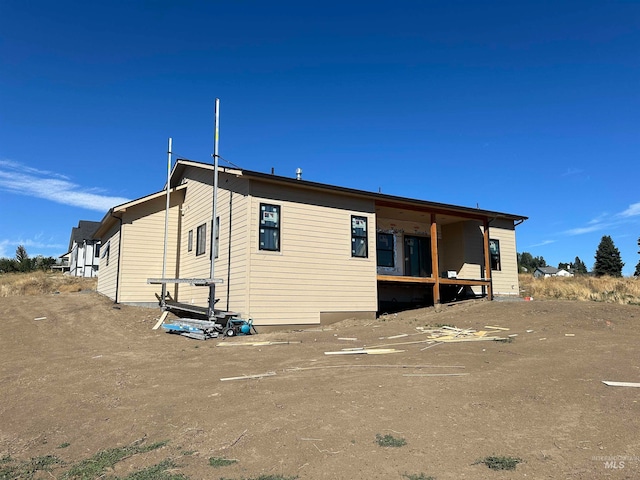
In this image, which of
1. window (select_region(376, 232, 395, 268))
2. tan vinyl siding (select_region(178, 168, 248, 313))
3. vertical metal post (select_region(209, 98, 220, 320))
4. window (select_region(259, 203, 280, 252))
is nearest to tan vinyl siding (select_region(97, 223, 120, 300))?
tan vinyl siding (select_region(178, 168, 248, 313))

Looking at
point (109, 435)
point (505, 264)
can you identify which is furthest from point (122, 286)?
point (505, 264)

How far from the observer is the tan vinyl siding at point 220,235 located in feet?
43.7

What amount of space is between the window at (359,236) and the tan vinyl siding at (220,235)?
3971 mm

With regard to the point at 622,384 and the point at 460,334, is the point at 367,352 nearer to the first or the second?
the point at 460,334

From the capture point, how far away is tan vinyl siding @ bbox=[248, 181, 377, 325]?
517 inches

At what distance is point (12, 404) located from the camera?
6.59 m

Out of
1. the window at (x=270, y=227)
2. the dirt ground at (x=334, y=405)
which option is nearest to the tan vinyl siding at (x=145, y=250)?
the dirt ground at (x=334, y=405)

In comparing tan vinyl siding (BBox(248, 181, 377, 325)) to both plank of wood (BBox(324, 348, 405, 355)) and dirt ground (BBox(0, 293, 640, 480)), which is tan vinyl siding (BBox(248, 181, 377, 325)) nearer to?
dirt ground (BBox(0, 293, 640, 480))

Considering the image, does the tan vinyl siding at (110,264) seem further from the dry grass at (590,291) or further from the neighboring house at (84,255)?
the dry grass at (590,291)

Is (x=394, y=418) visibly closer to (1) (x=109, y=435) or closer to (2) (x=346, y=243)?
(1) (x=109, y=435)

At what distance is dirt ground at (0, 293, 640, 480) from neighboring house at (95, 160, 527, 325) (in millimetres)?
2859

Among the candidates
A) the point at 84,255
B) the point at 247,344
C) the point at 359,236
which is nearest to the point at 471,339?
the point at 247,344

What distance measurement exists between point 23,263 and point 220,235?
34.1 m

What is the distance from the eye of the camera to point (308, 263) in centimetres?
1408
